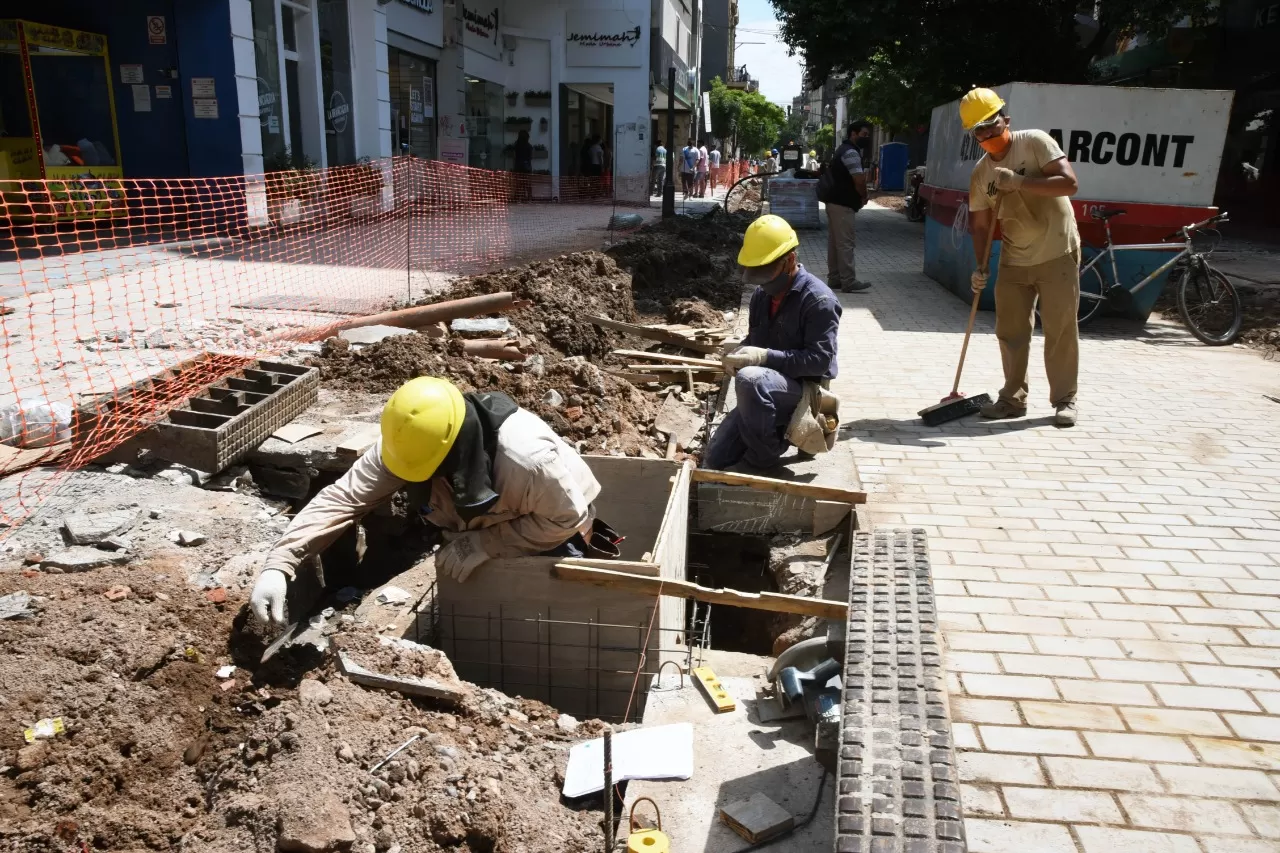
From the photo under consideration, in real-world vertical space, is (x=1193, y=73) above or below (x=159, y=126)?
above

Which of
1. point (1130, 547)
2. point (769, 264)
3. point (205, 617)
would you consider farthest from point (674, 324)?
point (205, 617)

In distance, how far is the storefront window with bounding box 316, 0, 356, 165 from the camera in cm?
1672

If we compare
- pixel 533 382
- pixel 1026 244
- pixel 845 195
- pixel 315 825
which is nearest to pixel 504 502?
pixel 315 825

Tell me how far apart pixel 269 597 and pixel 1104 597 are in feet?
11.2

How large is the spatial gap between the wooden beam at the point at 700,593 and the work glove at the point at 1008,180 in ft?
11.6

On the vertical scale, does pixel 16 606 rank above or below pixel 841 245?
below

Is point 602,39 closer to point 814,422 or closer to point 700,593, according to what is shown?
point 814,422

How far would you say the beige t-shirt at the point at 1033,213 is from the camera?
20.3 ft

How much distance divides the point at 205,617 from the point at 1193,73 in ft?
81.3

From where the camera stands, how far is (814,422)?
5.25 meters

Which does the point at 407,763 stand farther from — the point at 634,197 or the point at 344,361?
the point at 634,197

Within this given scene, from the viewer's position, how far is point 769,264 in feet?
16.8

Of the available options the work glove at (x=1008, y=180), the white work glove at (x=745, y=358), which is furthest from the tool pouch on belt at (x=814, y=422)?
the work glove at (x=1008, y=180)

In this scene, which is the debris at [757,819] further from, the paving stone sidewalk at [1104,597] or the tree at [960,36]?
the tree at [960,36]
